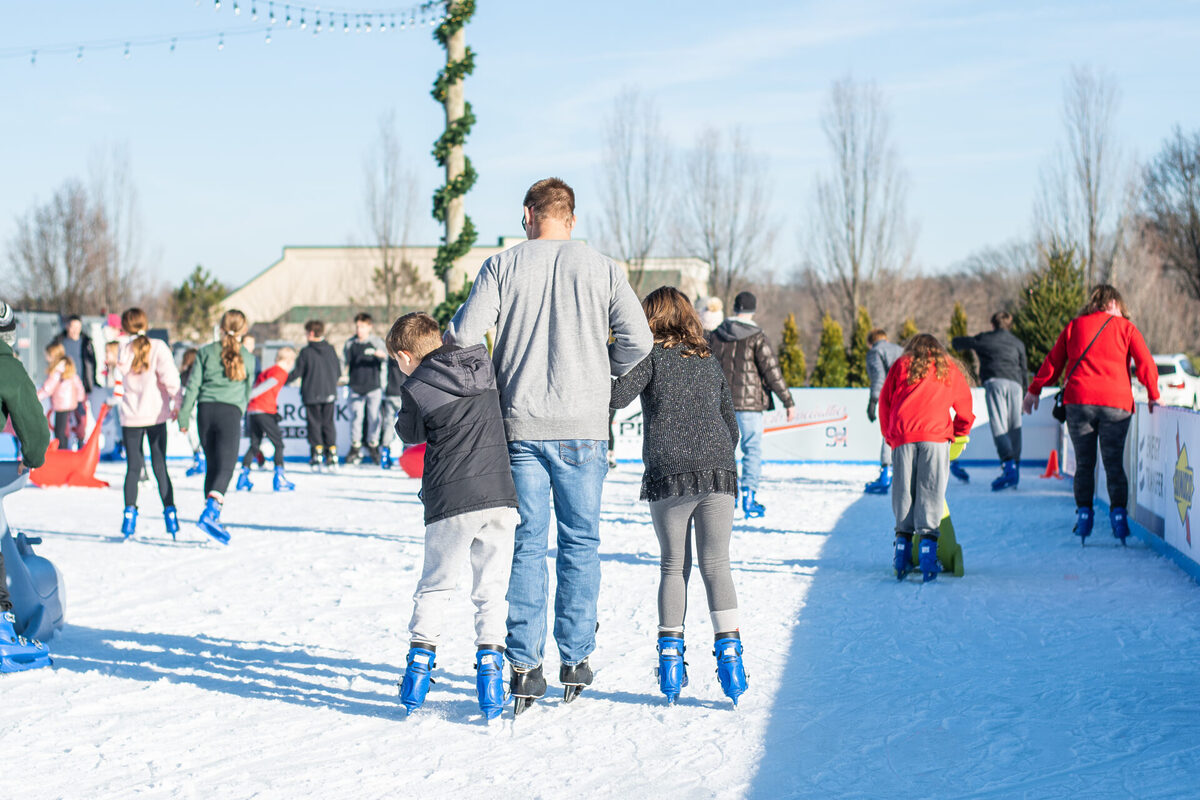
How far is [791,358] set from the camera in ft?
88.4

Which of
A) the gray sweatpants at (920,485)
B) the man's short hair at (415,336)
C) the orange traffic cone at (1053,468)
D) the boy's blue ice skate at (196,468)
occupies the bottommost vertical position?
the orange traffic cone at (1053,468)

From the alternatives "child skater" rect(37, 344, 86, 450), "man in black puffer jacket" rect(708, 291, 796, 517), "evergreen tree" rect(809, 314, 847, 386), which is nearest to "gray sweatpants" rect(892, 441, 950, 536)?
"man in black puffer jacket" rect(708, 291, 796, 517)

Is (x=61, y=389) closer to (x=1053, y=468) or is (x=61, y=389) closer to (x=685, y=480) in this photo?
(x=1053, y=468)

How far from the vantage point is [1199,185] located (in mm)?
39188

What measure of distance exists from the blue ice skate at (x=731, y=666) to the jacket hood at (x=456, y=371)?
1.18 m

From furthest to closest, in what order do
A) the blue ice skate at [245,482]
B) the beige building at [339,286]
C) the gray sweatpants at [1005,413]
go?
the beige building at [339,286], the blue ice skate at [245,482], the gray sweatpants at [1005,413]

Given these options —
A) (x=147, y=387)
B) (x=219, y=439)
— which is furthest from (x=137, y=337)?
(x=219, y=439)

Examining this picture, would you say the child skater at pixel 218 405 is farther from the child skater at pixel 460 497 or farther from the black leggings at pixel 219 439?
the child skater at pixel 460 497

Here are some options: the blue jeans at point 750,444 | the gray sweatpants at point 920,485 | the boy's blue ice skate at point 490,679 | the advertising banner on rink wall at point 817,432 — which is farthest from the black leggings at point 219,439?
the advertising banner on rink wall at point 817,432

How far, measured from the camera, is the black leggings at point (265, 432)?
12273 mm

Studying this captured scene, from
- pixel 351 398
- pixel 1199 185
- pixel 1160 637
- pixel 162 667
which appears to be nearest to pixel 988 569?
pixel 1160 637

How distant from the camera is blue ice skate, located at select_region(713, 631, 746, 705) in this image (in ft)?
13.5

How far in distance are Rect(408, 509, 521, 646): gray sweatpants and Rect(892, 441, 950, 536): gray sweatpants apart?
340 centimetres

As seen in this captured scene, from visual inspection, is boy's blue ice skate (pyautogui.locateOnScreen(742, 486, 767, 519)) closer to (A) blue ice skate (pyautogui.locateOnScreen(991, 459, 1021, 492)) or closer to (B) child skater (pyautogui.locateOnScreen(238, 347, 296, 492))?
(A) blue ice skate (pyautogui.locateOnScreen(991, 459, 1021, 492))
